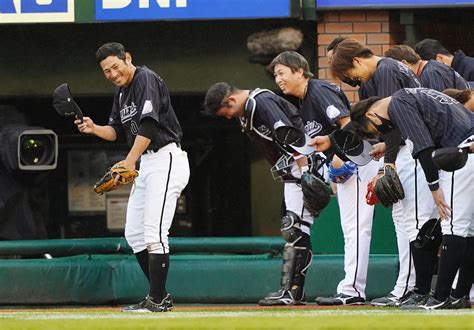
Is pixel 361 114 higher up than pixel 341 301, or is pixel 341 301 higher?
pixel 361 114

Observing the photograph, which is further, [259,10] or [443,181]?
[259,10]

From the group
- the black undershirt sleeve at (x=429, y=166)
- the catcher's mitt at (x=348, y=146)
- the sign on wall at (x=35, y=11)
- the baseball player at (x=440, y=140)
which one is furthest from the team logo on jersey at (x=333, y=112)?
the sign on wall at (x=35, y=11)

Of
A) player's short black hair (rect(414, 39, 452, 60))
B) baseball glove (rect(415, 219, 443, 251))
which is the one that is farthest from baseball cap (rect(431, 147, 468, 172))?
player's short black hair (rect(414, 39, 452, 60))

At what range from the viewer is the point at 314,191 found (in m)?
8.88

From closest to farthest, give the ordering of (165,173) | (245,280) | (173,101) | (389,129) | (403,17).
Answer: (389,129) < (165,173) < (245,280) < (403,17) < (173,101)

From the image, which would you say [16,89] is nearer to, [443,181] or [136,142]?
[136,142]

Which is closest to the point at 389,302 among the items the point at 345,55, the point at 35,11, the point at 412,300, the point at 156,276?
the point at 412,300

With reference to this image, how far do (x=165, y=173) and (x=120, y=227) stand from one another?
5031 millimetres

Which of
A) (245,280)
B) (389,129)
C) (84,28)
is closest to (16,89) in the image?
(84,28)

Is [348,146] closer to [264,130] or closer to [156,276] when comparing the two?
[264,130]

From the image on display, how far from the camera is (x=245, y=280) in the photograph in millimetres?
10812

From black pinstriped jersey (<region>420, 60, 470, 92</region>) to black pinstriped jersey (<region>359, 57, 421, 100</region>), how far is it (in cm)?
37

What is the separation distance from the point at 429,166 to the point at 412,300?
1143 mm

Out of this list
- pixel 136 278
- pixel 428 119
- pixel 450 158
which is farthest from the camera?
pixel 136 278
